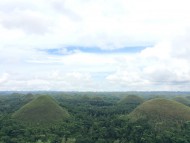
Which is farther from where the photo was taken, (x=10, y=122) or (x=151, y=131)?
(x=10, y=122)

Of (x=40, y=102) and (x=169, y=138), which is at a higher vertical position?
(x=40, y=102)

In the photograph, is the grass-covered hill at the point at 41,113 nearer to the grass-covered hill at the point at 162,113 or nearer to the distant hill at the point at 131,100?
the grass-covered hill at the point at 162,113

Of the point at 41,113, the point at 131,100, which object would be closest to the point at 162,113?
the point at 41,113

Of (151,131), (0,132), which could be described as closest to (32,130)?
(0,132)

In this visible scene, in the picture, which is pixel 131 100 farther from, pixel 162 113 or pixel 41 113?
pixel 41 113

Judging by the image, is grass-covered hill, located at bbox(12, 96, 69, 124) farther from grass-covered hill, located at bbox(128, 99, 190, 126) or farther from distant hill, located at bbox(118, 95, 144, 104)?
distant hill, located at bbox(118, 95, 144, 104)

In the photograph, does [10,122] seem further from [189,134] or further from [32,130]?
[189,134]
